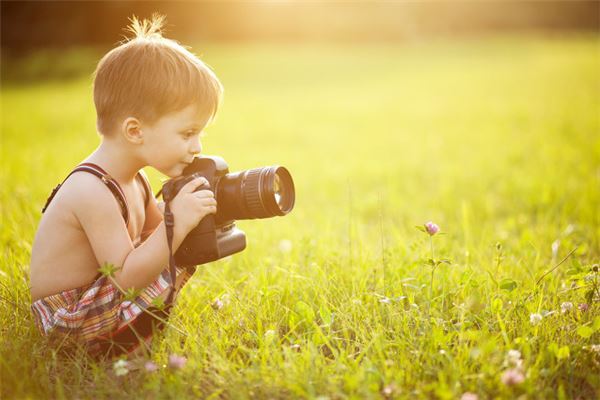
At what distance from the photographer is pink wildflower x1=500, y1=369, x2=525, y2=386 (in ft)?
6.04

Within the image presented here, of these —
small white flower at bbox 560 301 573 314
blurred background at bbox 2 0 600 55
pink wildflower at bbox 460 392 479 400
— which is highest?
blurred background at bbox 2 0 600 55

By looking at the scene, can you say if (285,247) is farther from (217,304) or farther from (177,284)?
(177,284)

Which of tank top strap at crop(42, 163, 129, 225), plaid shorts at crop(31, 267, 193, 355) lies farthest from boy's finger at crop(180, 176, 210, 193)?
plaid shorts at crop(31, 267, 193, 355)

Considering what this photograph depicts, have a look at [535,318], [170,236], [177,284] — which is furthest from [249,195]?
[535,318]

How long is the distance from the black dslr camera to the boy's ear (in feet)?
0.73

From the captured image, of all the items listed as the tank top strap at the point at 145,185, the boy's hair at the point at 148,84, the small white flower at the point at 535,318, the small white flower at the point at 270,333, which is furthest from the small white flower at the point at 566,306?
the tank top strap at the point at 145,185

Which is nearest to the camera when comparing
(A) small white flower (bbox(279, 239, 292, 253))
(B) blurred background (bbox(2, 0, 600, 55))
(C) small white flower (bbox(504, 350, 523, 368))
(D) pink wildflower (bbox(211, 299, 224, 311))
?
(C) small white flower (bbox(504, 350, 523, 368))

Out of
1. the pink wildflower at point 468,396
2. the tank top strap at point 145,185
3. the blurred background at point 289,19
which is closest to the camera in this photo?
the pink wildflower at point 468,396

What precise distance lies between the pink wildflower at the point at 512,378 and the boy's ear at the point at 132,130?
1668 millimetres

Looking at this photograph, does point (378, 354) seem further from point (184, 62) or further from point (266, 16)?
point (266, 16)

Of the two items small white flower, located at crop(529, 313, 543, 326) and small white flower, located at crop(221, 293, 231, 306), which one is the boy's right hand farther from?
small white flower, located at crop(529, 313, 543, 326)

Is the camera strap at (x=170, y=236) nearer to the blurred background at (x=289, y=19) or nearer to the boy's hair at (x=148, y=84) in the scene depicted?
→ the boy's hair at (x=148, y=84)

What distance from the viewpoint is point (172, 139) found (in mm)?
2330

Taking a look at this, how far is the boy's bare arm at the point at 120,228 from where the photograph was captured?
223cm
